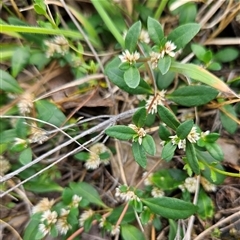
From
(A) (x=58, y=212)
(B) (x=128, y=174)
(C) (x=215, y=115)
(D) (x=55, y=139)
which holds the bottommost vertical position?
(A) (x=58, y=212)

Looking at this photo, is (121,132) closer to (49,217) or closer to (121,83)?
(121,83)

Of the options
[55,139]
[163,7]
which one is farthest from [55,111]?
[163,7]

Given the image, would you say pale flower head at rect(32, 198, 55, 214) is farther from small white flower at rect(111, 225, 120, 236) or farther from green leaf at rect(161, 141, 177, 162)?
green leaf at rect(161, 141, 177, 162)

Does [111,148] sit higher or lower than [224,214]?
higher

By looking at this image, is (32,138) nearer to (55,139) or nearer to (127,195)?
(55,139)

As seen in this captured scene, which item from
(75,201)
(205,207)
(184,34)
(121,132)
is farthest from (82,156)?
(184,34)

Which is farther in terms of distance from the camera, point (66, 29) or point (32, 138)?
point (66, 29)

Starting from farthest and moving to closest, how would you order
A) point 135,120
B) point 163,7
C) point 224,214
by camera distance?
point 163,7
point 224,214
point 135,120
